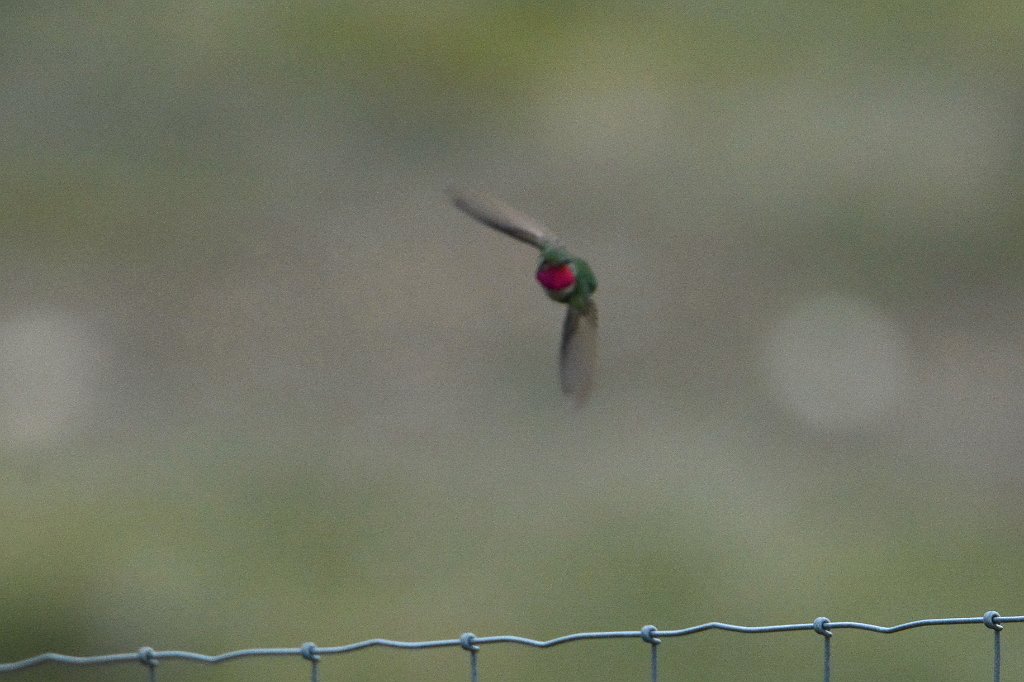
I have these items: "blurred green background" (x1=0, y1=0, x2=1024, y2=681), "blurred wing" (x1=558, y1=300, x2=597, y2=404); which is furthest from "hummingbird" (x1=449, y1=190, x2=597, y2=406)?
"blurred green background" (x1=0, y1=0, x2=1024, y2=681)

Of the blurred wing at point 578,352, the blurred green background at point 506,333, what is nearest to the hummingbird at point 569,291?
the blurred wing at point 578,352

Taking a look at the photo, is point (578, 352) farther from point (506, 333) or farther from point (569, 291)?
point (506, 333)

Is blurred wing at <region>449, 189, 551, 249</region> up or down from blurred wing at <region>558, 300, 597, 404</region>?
up

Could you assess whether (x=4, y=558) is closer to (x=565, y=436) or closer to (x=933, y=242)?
(x=565, y=436)

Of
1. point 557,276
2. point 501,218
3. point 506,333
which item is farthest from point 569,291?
point 506,333

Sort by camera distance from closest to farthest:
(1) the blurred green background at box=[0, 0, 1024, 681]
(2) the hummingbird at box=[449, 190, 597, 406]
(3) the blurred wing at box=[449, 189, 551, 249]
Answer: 1. (3) the blurred wing at box=[449, 189, 551, 249]
2. (2) the hummingbird at box=[449, 190, 597, 406]
3. (1) the blurred green background at box=[0, 0, 1024, 681]

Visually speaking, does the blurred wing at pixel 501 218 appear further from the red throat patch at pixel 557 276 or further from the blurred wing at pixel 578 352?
the blurred wing at pixel 578 352

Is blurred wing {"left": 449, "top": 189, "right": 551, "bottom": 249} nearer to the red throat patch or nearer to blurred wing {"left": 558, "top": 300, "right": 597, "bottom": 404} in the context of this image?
the red throat patch
